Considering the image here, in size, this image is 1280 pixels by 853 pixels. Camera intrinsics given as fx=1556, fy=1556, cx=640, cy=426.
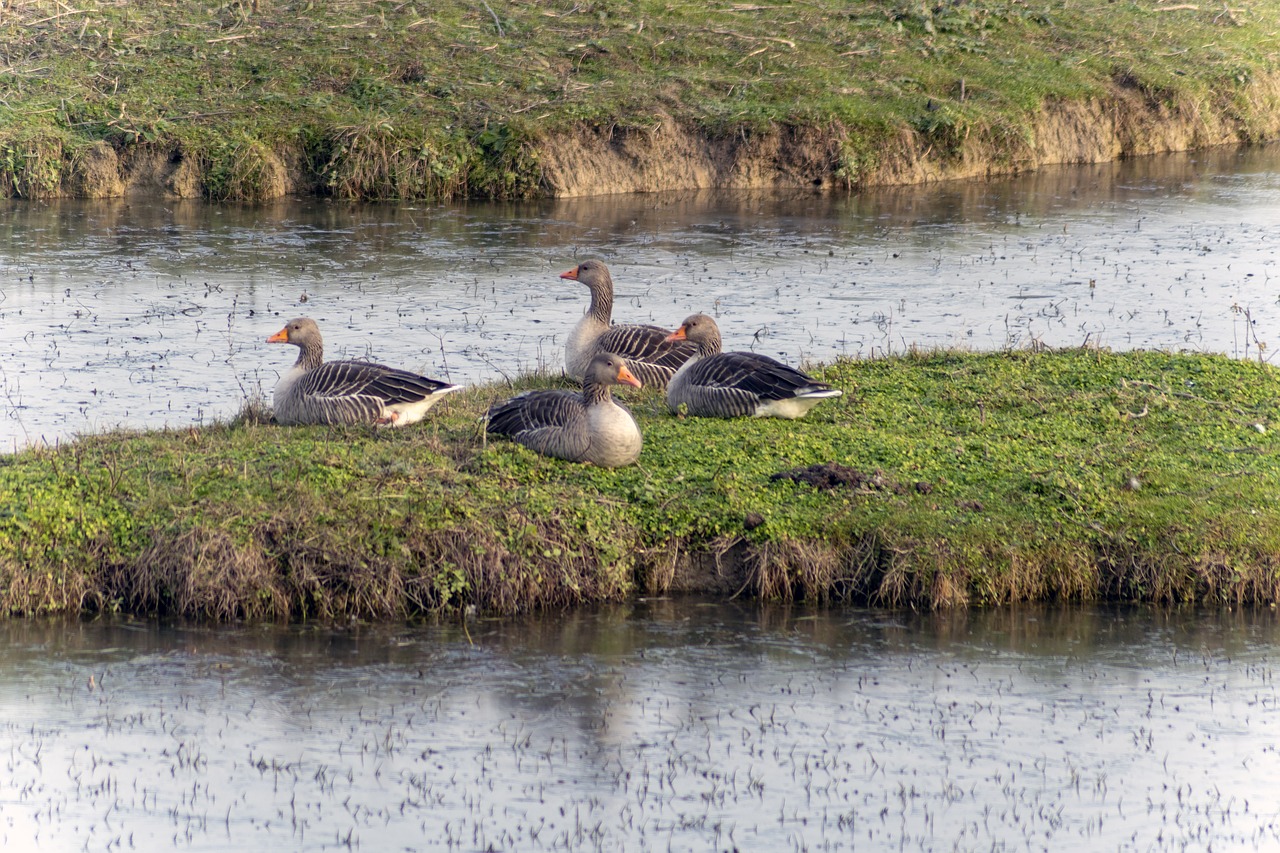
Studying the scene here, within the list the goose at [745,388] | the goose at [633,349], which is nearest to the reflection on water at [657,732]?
the goose at [745,388]

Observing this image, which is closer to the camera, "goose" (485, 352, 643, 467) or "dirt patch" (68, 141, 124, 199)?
"goose" (485, 352, 643, 467)

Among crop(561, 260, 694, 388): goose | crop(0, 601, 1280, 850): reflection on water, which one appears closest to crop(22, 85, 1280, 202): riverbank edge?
crop(561, 260, 694, 388): goose

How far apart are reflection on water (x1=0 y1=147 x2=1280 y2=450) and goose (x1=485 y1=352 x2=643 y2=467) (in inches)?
144

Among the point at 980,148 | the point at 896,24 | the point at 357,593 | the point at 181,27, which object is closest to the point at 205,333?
the point at 357,593

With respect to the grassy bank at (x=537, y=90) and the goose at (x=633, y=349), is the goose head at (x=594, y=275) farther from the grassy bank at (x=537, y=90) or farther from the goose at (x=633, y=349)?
the grassy bank at (x=537, y=90)

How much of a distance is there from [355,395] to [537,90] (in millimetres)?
16268

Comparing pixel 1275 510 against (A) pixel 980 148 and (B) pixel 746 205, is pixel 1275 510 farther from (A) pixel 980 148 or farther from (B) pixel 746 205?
(A) pixel 980 148

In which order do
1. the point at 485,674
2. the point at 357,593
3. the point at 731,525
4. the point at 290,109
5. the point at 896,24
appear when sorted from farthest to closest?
1. the point at 896,24
2. the point at 290,109
3. the point at 731,525
4. the point at 357,593
5. the point at 485,674

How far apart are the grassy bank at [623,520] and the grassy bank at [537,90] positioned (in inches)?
566

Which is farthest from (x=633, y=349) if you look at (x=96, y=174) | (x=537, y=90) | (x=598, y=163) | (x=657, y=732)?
(x=96, y=174)

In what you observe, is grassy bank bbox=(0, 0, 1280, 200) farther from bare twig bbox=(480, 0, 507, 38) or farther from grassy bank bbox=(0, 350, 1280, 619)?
grassy bank bbox=(0, 350, 1280, 619)

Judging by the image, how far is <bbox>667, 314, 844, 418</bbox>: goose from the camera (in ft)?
42.9

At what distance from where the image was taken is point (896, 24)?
108 ft

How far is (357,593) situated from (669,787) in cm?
307
